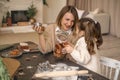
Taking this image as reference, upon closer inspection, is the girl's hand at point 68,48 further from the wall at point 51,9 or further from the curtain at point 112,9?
the wall at point 51,9

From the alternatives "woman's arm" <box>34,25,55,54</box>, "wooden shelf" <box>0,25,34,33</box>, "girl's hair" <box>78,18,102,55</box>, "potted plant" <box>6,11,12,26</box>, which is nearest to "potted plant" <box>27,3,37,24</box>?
"wooden shelf" <box>0,25,34,33</box>

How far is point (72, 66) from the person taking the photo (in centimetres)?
158

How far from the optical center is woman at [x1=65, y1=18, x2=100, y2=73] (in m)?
1.68

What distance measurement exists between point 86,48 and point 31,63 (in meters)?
0.43

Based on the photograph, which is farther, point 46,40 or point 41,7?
point 41,7

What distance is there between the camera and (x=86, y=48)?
1.71m

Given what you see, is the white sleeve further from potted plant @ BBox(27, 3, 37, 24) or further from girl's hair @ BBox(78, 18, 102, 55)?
potted plant @ BBox(27, 3, 37, 24)

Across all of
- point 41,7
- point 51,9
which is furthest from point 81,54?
point 51,9

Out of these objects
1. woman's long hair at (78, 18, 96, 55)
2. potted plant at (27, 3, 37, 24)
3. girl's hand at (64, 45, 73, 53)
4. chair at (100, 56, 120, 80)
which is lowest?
chair at (100, 56, 120, 80)

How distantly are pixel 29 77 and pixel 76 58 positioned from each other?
0.43 metres

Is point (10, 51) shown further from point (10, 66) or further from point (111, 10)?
point (111, 10)

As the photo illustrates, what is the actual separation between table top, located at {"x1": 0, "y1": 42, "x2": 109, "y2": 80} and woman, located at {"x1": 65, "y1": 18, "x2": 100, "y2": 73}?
83 mm

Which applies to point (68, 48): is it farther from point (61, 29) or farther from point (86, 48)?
point (61, 29)

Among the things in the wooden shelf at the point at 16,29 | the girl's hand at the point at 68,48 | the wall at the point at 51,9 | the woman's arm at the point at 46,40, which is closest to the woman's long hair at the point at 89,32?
the girl's hand at the point at 68,48
